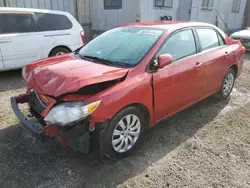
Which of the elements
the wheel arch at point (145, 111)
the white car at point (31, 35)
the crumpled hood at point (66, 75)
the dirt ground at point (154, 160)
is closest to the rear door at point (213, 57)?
the dirt ground at point (154, 160)

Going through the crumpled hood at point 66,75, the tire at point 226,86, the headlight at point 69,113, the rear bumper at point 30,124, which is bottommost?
the tire at point 226,86

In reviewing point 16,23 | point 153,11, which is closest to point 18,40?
point 16,23

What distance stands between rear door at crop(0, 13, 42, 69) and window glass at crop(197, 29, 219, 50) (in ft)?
13.1

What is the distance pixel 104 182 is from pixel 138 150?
0.73 metres

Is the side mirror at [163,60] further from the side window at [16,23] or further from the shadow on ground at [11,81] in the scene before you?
the side window at [16,23]

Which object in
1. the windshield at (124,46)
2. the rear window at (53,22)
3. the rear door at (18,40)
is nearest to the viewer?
the windshield at (124,46)

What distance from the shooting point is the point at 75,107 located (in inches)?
101

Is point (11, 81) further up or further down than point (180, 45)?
further down

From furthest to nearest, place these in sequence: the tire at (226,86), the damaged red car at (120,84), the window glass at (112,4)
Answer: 1. the window glass at (112,4)
2. the tire at (226,86)
3. the damaged red car at (120,84)

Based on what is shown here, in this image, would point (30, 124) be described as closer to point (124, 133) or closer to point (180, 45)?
point (124, 133)

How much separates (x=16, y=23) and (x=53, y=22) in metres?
0.92

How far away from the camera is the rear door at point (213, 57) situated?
159 inches

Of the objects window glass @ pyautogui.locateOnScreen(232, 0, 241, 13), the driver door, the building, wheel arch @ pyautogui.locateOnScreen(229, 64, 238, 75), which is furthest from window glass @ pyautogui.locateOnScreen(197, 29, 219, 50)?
window glass @ pyautogui.locateOnScreen(232, 0, 241, 13)

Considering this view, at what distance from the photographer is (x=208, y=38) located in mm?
4250
